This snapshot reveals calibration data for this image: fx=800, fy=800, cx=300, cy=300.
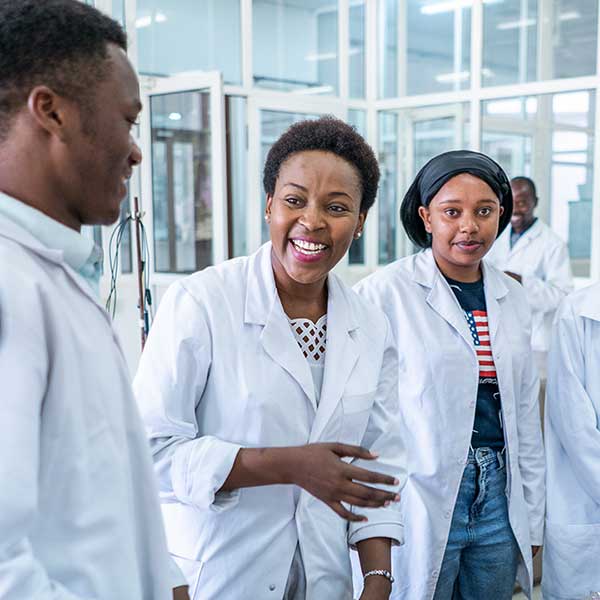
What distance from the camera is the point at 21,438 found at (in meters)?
0.70

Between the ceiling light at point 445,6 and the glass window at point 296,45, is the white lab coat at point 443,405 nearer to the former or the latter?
the glass window at point 296,45

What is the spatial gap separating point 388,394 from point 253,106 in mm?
4928

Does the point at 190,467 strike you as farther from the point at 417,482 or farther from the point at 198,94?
the point at 198,94

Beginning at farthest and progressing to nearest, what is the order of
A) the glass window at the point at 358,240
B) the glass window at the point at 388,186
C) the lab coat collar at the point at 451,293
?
the glass window at the point at 358,240
the glass window at the point at 388,186
the lab coat collar at the point at 451,293

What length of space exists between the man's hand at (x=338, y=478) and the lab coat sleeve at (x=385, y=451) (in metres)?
0.30

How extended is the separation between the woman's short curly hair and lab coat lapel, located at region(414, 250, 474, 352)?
1.65 ft

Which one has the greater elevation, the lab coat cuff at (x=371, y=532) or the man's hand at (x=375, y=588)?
the lab coat cuff at (x=371, y=532)

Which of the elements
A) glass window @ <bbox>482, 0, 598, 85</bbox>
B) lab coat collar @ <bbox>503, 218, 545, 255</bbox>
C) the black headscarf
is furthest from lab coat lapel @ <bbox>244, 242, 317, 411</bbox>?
glass window @ <bbox>482, 0, 598, 85</bbox>

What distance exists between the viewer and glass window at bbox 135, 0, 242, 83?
5.61m

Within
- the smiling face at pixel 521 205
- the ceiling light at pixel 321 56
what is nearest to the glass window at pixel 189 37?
the ceiling light at pixel 321 56

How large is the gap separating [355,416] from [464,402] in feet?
1.83

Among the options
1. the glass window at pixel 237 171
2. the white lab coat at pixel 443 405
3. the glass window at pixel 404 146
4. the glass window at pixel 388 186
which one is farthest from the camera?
the glass window at pixel 388 186

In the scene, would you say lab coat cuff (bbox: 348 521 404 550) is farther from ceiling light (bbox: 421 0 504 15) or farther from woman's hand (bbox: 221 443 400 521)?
ceiling light (bbox: 421 0 504 15)

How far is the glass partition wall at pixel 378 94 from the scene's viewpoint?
17.8 feet
